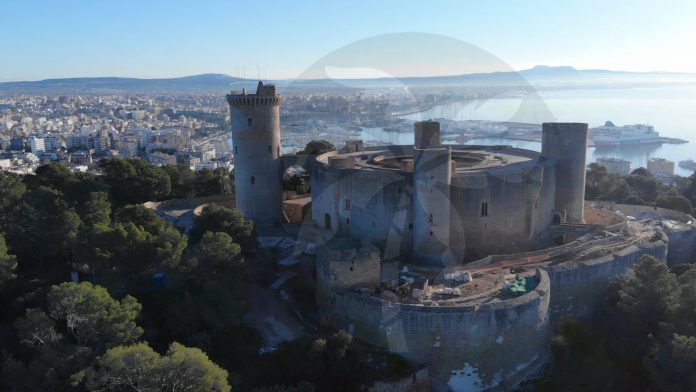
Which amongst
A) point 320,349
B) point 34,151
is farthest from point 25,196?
point 34,151

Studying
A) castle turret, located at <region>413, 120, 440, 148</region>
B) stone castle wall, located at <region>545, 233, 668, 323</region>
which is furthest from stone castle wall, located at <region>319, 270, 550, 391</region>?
castle turret, located at <region>413, 120, 440, 148</region>

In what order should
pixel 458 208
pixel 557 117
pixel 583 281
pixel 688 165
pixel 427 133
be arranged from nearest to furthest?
pixel 583 281 < pixel 458 208 < pixel 427 133 < pixel 557 117 < pixel 688 165

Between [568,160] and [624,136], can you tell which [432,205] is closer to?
[568,160]

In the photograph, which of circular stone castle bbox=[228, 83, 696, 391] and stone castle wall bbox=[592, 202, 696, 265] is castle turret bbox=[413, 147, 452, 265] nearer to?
circular stone castle bbox=[228, 83, 696, 391]

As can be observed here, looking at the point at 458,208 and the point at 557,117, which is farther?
the point at 557,117

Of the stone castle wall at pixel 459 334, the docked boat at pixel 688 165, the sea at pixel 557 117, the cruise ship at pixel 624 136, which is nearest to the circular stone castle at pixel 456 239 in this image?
the stone castle wall at pixel 459 334

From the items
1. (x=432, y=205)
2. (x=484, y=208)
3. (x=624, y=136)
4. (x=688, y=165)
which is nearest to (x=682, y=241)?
(x=484, y=208)
